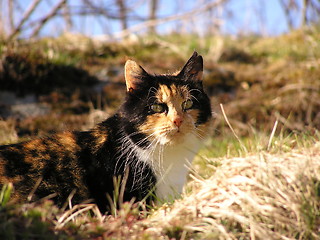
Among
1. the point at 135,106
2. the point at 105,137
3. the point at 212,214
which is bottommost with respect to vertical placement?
the point at 212,214

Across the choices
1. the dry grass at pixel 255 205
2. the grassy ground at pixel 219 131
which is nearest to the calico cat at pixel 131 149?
the grassy ground at pixel 219 131

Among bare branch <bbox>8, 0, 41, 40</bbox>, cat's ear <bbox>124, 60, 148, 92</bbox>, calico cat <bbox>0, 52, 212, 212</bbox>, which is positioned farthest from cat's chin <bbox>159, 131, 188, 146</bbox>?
bare branch <bbox>8, 0, 41, 40</bbox>

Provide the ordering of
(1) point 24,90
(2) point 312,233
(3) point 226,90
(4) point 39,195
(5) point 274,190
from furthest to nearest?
(3) point 226,90 → (1) point 24,90 → (4) point 39,195 → (5) point 274,190 → (2) point 312,233

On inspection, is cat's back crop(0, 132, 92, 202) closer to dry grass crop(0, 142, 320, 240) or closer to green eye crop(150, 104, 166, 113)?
dry grass crop(0, 142, 320, 240)

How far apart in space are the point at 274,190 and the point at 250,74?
5335 mm

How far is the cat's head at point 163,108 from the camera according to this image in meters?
2.50

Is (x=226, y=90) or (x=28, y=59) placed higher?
(x=28, y=59)

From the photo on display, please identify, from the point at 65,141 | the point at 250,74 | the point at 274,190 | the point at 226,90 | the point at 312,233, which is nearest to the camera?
the point at 312,233

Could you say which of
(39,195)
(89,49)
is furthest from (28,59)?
(39,195)

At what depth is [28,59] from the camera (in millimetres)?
5324

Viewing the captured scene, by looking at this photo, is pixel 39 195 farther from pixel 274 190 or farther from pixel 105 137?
pixel 274 190

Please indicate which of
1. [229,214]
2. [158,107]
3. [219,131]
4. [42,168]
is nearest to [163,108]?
[158,107]

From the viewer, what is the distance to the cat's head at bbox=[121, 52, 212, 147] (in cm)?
250

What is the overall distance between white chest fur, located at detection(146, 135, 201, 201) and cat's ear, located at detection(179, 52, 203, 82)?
1.57 feet
